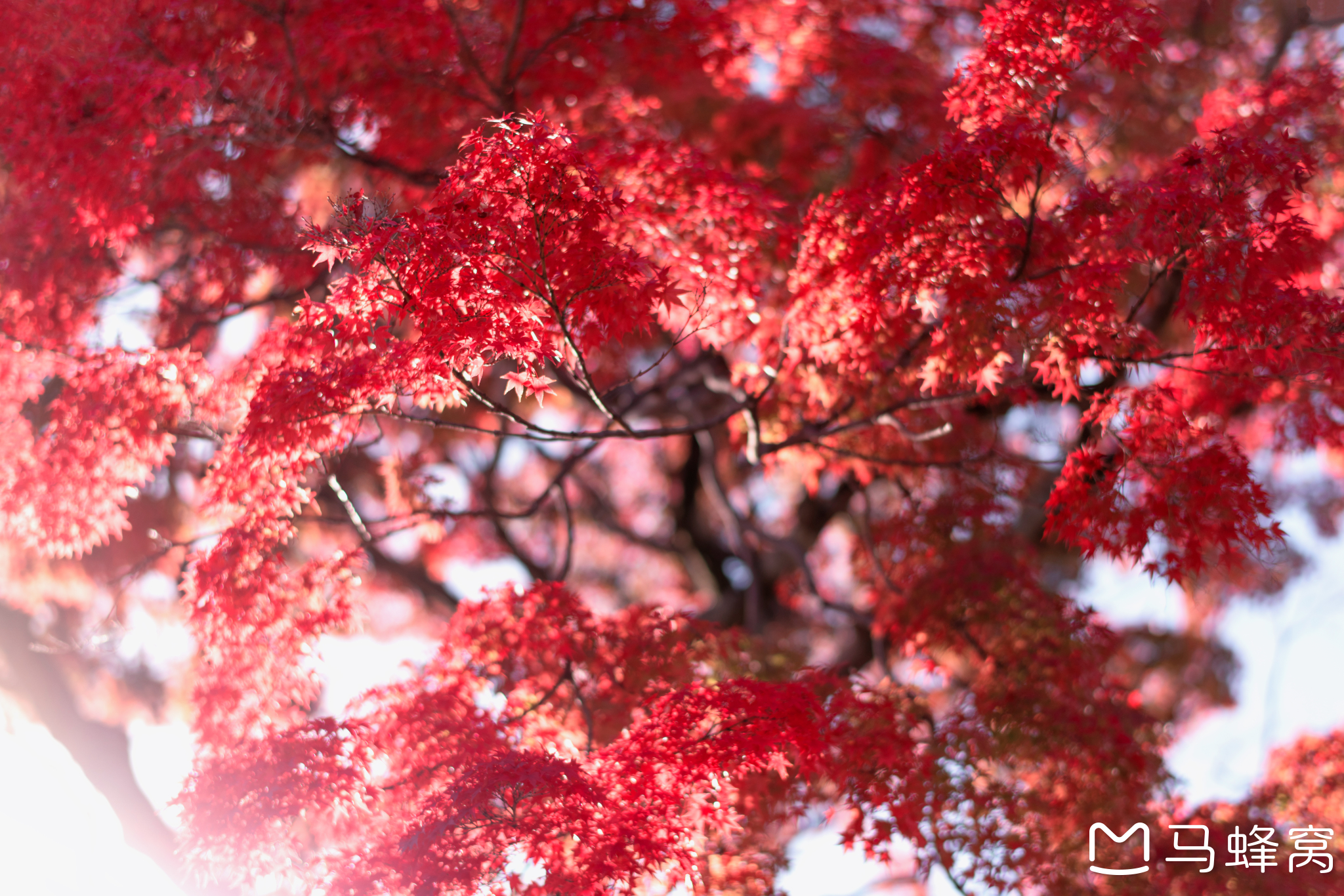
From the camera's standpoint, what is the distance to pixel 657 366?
618 centimetres

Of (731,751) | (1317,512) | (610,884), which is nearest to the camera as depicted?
(610,884)

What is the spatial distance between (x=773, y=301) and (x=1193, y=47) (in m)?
7.58

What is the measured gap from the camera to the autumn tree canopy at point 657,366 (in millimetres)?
4098

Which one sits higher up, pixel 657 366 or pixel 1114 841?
pixel 657 366

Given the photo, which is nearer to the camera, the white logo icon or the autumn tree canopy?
the autumn tree canopy

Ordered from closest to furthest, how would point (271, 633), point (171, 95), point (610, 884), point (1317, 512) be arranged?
point (610, 884)
point (271, 633)
point (171, 95)
point (1317, 512)

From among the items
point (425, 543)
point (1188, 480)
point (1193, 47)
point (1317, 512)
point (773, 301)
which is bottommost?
point (1188, 480)

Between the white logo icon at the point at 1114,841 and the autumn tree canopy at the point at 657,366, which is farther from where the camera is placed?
the white logo icon at the point at 1114,841

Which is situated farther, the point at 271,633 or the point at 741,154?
the point at 741,154

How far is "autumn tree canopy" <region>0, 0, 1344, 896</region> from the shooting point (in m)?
4.10

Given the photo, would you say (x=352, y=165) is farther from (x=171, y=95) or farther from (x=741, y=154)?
(x=741, y=154)

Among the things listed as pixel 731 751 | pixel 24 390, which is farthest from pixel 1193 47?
pixel 24 390

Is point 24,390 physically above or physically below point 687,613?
above

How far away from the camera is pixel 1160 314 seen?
8.33 meters
